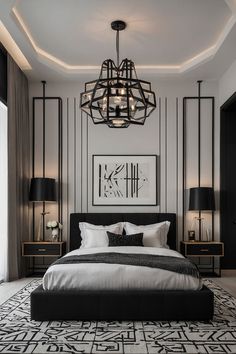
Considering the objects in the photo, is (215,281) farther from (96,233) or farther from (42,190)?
(42,190)

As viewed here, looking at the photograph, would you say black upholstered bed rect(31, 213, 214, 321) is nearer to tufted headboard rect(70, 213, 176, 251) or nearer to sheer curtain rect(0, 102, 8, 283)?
sheer curtain rect(0, 102, 8, 283)

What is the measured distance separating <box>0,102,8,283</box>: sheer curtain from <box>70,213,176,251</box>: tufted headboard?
106 cm

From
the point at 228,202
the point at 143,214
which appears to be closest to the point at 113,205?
the point at 143,214

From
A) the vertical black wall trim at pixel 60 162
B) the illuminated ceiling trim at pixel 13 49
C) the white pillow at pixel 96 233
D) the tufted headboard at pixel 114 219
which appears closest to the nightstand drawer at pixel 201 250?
the tufted headboard at pixel 114 219

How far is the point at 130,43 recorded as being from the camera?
5.04 m

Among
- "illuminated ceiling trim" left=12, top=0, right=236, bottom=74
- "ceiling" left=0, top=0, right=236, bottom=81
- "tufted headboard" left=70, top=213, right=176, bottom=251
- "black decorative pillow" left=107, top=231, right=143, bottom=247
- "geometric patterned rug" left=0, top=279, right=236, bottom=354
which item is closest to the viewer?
"geometric patterned rug" left=0, top=279, right=236, bottom=354

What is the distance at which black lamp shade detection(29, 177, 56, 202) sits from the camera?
18.9 feet

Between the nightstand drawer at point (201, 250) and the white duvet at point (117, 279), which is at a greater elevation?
the white duvet at point (117, 279)

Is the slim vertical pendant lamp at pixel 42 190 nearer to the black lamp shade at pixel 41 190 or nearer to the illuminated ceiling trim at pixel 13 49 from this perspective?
the black lamp shade at pixel 41 190

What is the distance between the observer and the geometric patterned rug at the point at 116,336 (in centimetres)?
296

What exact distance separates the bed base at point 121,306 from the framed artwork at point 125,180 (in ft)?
8.77

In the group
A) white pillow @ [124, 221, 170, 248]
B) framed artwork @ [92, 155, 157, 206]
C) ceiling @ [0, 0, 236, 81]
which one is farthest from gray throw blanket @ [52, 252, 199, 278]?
ceiling @ [0, 0, 236, 81]

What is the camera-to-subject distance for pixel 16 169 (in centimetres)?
556

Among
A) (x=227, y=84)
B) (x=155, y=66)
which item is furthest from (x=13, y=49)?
(x=227, y=84)
